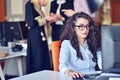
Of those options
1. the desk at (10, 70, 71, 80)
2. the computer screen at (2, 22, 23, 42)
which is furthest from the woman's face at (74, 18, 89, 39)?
the computer screen at (2, 22, 23, 42)

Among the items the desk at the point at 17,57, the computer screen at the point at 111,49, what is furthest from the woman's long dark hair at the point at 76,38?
the desk at the point at 17,57

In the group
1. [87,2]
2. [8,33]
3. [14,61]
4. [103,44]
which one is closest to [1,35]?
[8,33]

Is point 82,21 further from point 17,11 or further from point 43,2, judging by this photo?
point 17,11

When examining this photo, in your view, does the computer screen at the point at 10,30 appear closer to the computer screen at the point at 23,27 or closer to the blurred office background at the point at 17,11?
the computer screen at the point at 23,27

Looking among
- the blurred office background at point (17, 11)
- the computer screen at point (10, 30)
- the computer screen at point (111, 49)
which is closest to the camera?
the computer screen at point (111, 49)

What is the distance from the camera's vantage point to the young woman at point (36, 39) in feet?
14.1

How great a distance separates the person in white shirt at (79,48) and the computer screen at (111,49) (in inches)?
25.1

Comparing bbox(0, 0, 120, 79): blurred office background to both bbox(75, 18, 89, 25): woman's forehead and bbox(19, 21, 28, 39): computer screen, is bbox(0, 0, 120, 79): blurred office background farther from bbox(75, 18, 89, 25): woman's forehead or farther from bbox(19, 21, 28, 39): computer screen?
bbox(75, 18, 89, 25): woman's forehead

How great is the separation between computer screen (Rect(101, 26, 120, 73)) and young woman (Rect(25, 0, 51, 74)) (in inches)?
101

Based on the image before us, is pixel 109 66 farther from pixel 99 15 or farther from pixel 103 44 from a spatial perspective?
pixel 99 15

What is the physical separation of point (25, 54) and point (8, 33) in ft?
→ 1.72

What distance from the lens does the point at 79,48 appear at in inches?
97.8

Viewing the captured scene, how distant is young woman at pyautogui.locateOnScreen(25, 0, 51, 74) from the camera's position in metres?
4.29

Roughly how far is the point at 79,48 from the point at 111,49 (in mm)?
743
